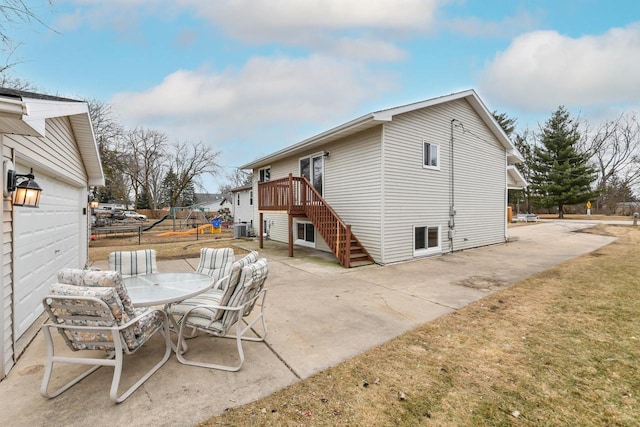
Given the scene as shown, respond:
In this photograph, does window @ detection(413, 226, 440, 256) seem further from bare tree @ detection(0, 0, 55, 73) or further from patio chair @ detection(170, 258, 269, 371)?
bare tree @ detection(0, 0, 55, 73)

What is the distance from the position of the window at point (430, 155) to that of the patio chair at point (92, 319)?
888 centimetres

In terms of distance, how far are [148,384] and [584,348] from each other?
4702mm

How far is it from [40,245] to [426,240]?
947 cm

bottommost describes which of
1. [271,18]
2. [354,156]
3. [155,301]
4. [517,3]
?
[155,301]

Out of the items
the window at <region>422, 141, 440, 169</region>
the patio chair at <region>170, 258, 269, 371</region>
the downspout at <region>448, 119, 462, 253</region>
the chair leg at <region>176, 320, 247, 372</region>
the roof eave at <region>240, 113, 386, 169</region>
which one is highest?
the roof eave at <region>240, 113, 386, 169</region>

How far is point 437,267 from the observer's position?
8.01 m

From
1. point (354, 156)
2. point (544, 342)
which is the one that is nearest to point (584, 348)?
point (544, 342)

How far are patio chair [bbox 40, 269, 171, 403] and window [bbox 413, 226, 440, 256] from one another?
814 centimetres

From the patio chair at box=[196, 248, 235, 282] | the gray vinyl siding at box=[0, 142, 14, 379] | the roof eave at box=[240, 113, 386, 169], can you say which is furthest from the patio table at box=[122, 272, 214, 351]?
the roof eave at box=[240, 113, 386, 169]

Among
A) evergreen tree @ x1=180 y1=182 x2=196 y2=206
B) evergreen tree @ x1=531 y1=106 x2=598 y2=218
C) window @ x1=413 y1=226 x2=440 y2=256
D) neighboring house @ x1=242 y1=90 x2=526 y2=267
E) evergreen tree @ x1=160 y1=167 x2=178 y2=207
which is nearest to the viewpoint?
neighboring house @ x1=242 y1=90 x2=526 y2=267

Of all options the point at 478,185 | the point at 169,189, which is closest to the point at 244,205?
the point at 478,185

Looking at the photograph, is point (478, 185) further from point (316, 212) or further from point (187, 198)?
point (187, 198)

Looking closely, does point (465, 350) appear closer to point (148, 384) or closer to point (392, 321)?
point (392, 321)

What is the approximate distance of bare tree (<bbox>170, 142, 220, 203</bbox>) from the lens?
122ft
